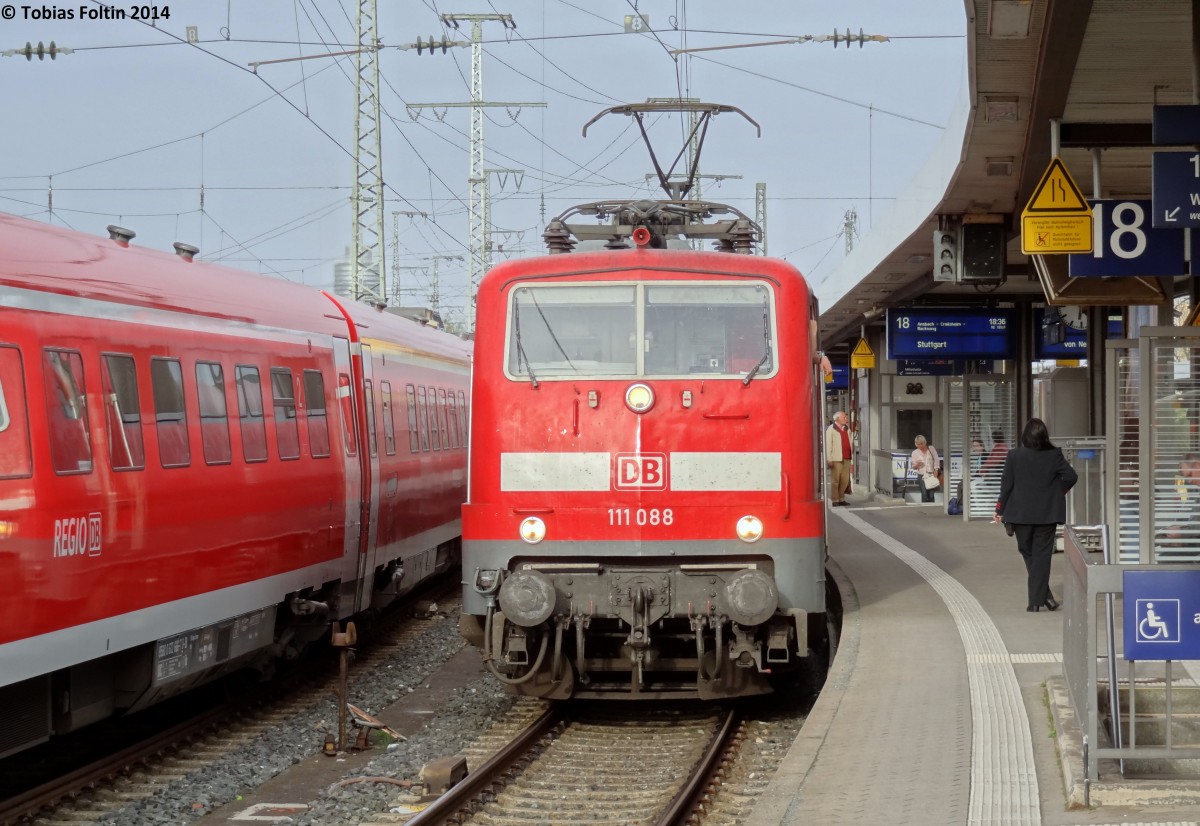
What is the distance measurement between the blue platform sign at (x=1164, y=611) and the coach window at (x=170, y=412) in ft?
17.6

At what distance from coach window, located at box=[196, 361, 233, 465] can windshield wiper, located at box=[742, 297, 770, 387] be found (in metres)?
3.30

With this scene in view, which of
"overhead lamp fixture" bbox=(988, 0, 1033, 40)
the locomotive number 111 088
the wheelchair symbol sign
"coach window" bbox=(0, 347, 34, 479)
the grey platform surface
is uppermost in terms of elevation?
"overhead lamp fixture" bbox=(988, 0, 1033, 40)

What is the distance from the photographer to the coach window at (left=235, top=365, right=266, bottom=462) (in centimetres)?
1011

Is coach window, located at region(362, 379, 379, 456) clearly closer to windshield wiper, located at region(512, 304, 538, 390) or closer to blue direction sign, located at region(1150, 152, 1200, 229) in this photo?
windshield wiper, located at region(512, 304, 538, 390)

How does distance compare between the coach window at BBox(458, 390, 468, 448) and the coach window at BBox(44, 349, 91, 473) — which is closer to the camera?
the coach window at BBox(44, 349, 91, 473)

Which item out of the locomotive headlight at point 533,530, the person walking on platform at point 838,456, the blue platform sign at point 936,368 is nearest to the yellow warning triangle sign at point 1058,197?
the locomotive headlight at point 533,530

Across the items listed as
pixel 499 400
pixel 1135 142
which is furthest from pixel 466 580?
pixel 1135 142

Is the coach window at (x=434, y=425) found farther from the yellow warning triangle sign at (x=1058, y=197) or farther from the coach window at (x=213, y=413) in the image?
the yellow warning triangle sign at (x=1058, y=197)

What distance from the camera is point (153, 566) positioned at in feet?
28.0

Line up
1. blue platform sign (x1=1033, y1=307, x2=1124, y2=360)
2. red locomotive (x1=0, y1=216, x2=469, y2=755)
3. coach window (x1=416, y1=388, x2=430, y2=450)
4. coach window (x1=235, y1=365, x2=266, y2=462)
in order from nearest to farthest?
red locomotive (x1=0, y1=216, x2=469, y2=755), coach window (x1=235, y1=365, x2=266, y2=462), coach window (x1=416, y1=388, x2=430, y2=450), blue platform sign (x1=1033, y1=307, x2=1124, y2=360)

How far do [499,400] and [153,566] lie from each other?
7.64 feet

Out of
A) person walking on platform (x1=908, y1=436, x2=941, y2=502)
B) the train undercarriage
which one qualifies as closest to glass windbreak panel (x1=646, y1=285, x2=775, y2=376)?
the train undercarriage

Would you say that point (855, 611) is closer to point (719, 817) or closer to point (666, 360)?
point (666, 360)

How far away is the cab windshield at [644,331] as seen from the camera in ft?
31.4
